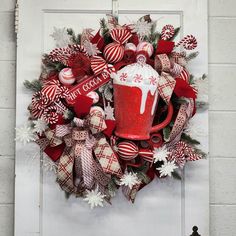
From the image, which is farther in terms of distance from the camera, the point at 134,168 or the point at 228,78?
the point at 228,78

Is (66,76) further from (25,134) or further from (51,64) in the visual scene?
(25,134)

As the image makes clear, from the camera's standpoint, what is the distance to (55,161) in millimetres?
1435

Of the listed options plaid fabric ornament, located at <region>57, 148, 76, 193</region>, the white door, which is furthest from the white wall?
plaid fabric ornament, located at <region>57, 148, 76, 193</region>

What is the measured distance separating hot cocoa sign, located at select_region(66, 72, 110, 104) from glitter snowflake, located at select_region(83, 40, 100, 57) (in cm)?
8

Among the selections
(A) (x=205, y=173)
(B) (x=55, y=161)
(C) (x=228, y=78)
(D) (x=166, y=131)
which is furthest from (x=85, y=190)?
(C) (x=228, y=78)

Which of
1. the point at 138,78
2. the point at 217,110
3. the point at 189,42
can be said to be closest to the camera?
the point at 138,78

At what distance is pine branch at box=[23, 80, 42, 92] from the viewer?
147cm

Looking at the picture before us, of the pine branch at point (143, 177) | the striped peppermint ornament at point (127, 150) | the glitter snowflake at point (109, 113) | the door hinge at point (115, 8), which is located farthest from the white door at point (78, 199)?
the glitter snowflake at point (109, 113)

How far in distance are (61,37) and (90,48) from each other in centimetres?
12

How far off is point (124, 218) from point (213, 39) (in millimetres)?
778

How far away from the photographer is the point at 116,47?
1391mm

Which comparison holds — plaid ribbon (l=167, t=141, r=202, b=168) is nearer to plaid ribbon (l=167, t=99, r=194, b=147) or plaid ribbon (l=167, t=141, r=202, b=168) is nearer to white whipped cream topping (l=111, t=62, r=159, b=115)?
plaid ribbon (l=167, t=99, r=194, b=147)

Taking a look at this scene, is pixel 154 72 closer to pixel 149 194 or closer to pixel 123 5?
pixel 123 5

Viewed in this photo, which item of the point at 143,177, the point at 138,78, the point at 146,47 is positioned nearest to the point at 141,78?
the point at 138,78
